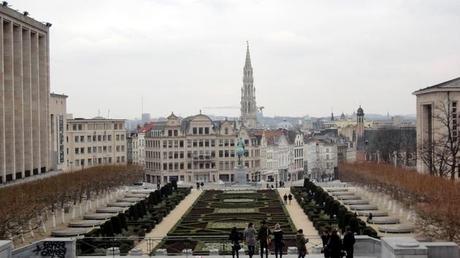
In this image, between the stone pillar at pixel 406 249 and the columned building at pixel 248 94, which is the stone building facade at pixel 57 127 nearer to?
the stone pillar at pixel 406 249

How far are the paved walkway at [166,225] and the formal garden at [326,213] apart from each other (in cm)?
954

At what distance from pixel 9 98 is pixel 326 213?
96.9ft

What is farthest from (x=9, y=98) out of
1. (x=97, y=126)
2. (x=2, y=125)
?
(x=97, y=126)

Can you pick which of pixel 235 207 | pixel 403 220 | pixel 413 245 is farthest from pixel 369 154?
pixel 413 245

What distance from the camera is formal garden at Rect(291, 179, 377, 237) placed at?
44.1m

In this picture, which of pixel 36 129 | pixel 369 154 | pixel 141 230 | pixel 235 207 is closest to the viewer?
pixel 141 230

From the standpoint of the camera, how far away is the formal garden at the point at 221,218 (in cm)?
4066

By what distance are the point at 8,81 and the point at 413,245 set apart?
161 feet

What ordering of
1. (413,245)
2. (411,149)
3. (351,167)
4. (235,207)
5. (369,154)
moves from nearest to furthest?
(413,245) → (235,207) → (351,167) → (411,149) → (369,154)

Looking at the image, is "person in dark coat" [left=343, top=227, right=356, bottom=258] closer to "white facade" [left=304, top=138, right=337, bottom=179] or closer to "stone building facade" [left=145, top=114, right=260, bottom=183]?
"stone building facade" [left=145, top=114, right=260, bottom=183]

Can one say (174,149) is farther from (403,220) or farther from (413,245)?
(413,245)

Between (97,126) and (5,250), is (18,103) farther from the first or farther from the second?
(97,126)

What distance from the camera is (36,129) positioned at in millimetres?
75875

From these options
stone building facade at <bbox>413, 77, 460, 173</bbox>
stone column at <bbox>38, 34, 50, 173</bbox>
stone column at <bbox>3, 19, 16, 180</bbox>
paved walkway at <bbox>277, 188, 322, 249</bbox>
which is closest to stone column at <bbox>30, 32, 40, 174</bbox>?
stone column at <bbox>38, 34, 50, 173</bbox>
